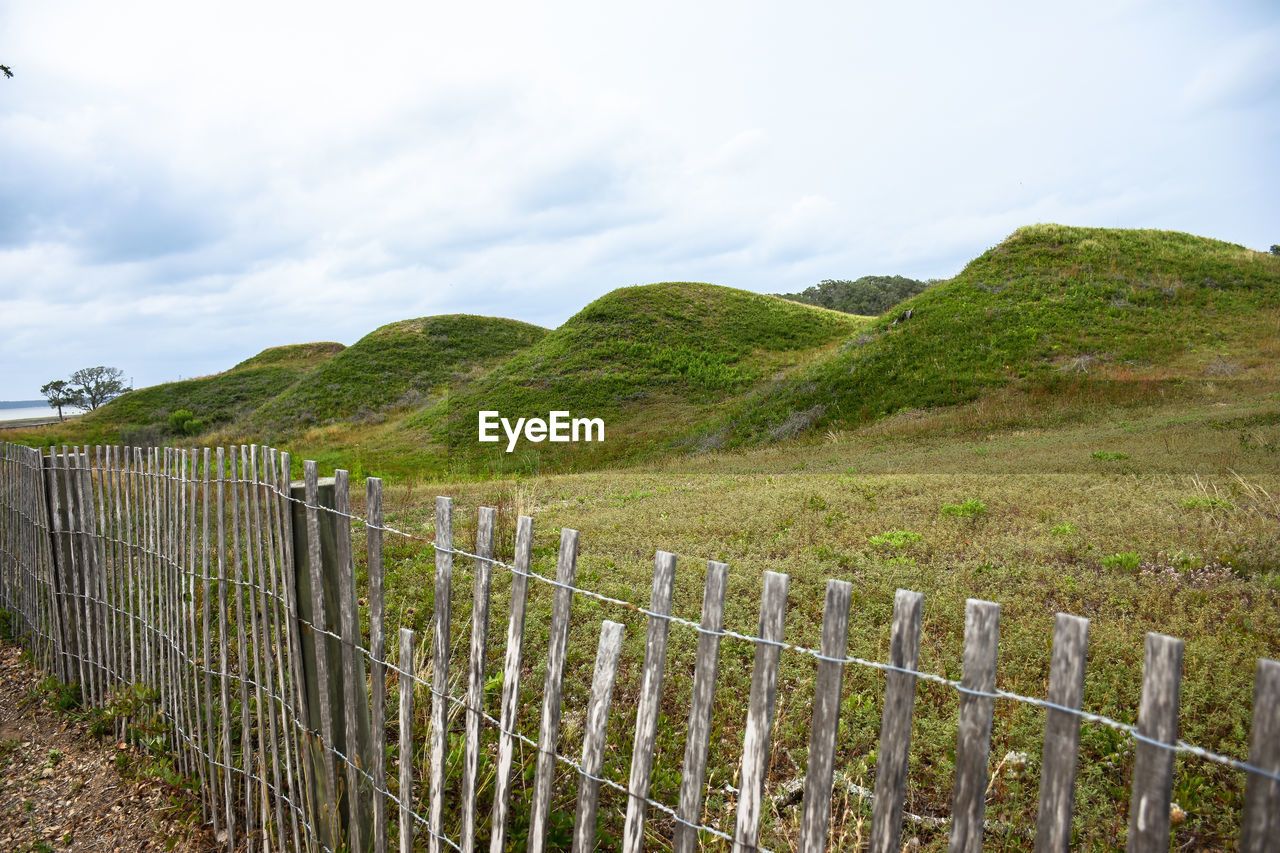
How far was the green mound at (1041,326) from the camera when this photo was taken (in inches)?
1058

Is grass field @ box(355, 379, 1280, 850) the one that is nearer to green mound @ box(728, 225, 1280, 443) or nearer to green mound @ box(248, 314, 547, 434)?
green mound @ box(728, 225, 1280, 443)

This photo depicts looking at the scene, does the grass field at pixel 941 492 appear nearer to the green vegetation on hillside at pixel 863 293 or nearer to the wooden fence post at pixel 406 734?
the wooden fence post at pixel 406 734

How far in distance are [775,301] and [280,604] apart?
52.0 metres

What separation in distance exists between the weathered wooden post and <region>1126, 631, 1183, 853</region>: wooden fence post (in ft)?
10.9

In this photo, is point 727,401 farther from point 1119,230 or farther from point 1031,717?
point 1031,717

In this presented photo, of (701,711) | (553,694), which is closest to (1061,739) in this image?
(701,711)

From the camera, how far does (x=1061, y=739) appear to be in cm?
166

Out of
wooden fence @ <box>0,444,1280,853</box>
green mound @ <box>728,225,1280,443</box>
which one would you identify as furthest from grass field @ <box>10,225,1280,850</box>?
wooden fence @ <box>0,444,1280,853</box>

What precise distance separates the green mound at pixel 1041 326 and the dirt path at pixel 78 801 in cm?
2413

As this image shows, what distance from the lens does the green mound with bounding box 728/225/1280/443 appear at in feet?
88.2

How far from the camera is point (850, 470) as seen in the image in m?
17.6

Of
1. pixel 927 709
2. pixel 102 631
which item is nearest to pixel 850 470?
pixel 927 709

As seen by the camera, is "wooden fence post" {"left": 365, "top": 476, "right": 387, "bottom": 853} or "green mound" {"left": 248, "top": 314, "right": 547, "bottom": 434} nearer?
"wooden fence post" {"left": 365, "top": 476, "right": 387, "bottom": 853}

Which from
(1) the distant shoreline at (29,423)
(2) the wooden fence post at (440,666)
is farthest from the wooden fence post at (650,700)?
(1) the distant shoreline at (29,423)
